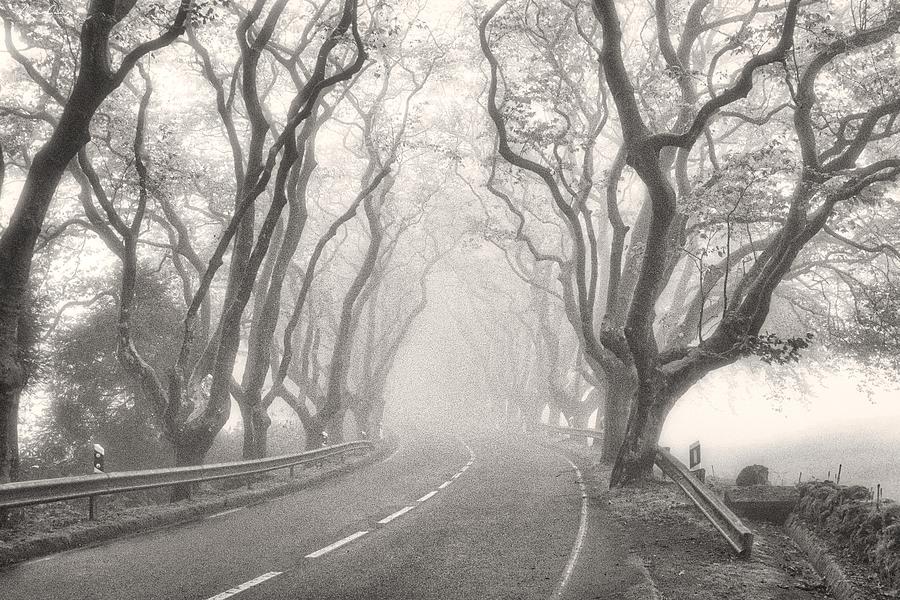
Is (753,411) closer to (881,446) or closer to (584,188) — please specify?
(881,446)

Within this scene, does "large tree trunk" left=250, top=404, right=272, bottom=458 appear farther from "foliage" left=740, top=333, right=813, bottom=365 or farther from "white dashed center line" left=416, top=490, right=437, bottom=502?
"foliage" left=740, top=333, right=813, bottom=365

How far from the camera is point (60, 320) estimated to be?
20891mm

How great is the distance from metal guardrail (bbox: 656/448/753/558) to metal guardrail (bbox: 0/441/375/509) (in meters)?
7.73

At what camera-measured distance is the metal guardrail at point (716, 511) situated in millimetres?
7480

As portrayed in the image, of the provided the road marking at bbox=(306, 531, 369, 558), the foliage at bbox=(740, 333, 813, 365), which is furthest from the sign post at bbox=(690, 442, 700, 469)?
the road marking at bbox=(306, 531, 369, 558)

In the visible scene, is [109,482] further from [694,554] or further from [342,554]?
[694,554]

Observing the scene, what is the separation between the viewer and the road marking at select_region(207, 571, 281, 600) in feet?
18.5

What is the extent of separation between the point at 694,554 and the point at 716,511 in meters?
0.84

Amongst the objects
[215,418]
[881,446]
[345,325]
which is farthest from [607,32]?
[881,446]

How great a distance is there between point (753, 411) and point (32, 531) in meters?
79.2

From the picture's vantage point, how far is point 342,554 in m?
7.49

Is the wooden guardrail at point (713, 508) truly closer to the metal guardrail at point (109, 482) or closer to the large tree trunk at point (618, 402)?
the large tree trunk at point (618, 402)

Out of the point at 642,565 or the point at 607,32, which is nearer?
the point at 642,565

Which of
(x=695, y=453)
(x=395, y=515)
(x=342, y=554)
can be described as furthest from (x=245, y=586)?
(x=695, y=453)
